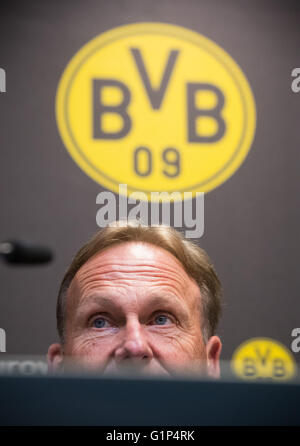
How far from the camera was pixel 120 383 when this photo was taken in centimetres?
30

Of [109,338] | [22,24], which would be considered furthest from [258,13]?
[109,338]

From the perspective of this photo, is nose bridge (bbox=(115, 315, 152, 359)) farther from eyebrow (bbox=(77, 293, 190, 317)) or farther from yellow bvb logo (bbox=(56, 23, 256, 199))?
yellow bvb logo (bbox=(56, 23, 256, 199))

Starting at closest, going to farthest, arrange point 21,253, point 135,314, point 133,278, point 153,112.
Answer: point 21,253, point 135,314, point 133,278, point 153,112

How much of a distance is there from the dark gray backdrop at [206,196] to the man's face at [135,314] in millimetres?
414

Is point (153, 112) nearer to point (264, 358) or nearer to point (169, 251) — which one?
point (169, 251)

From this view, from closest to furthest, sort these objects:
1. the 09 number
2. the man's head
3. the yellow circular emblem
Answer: the man's head < the yellow circular emblem < the 09 number

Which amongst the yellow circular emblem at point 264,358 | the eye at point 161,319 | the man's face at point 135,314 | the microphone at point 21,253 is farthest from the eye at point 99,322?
the yellow circular emblem at point 264,358

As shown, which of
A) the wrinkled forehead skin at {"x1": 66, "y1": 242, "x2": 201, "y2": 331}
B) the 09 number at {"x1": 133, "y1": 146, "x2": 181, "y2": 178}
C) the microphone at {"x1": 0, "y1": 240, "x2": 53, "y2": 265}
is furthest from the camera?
the 09 number at {"x1": 133, "y1": 146, "x2": 181, "y2": 178}

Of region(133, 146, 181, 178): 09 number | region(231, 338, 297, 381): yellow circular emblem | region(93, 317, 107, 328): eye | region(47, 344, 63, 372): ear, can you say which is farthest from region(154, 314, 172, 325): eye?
region(133, 146, 181, 178): 09 number

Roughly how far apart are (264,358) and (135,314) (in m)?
0.74

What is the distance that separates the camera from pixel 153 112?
2.07 m

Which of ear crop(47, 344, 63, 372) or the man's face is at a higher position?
the man's face

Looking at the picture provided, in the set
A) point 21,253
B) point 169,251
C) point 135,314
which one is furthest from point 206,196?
point 21,253

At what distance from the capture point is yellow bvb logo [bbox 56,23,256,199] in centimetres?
205
